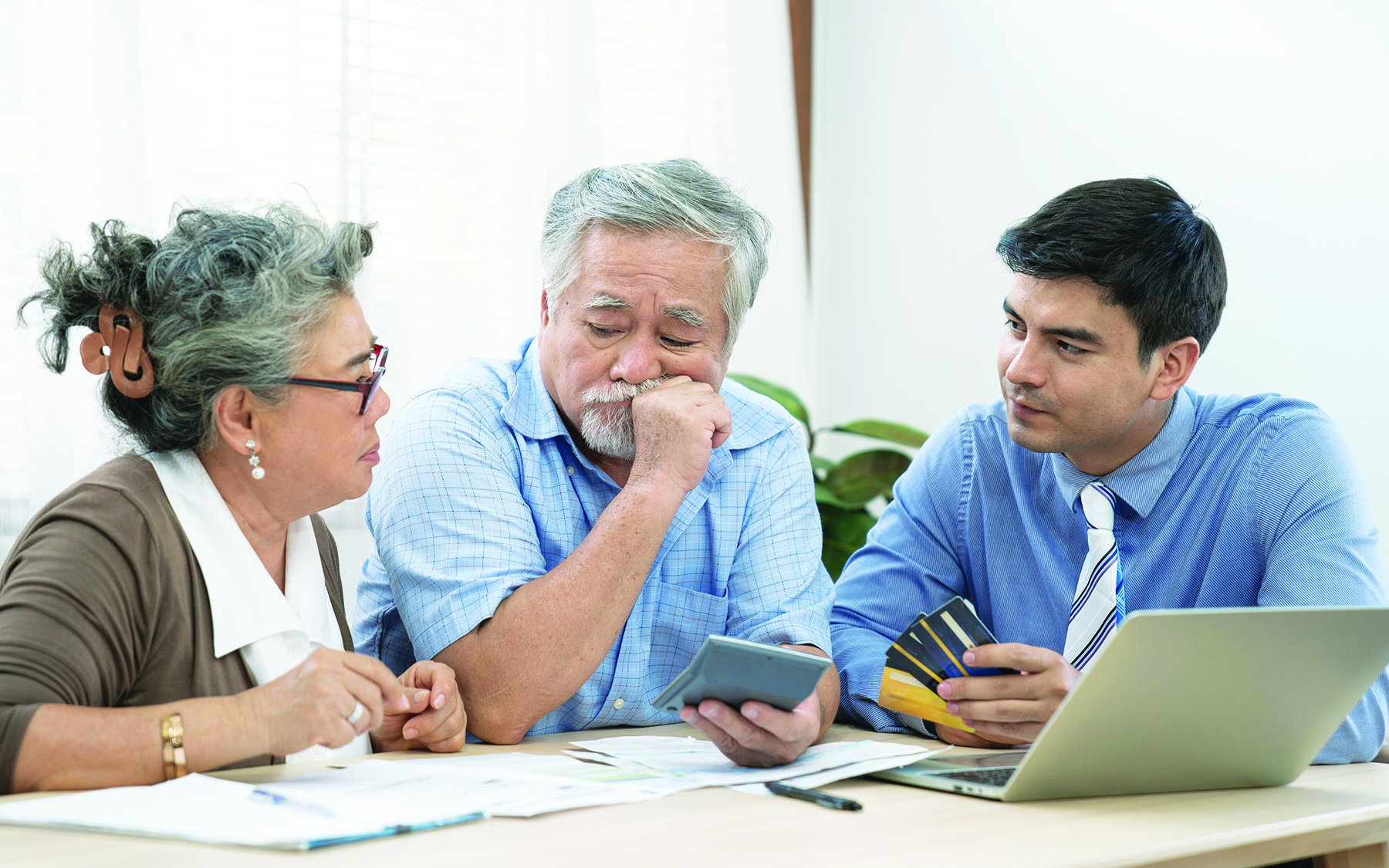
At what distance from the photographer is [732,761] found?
3.99 feet

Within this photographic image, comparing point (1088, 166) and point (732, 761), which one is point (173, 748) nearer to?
point (732, 761)

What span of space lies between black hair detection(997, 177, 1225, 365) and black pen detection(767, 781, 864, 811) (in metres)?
0.93

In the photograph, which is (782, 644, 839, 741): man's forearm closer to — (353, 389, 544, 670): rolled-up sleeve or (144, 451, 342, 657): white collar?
(353, 389, 544, 670): rolled-up sleeve

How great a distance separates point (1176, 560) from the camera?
1.62 m

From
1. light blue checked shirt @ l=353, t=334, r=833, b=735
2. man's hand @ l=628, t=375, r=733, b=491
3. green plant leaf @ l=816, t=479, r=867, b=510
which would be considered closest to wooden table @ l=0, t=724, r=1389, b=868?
light blue checked shirt @ l=353, t=334, r=833, b=735

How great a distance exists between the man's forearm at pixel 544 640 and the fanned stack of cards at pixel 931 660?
34 centimetres

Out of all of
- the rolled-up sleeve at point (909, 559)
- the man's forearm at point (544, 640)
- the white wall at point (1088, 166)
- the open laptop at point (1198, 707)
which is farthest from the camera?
the white wall at point (1088, 166)

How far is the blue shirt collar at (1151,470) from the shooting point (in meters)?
1.64

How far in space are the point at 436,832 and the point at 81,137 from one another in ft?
5.93

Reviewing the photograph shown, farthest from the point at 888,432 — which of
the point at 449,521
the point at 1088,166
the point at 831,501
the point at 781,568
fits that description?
the point at 449,521

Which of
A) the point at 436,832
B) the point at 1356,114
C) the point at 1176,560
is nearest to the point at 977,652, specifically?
the point at 1176,560

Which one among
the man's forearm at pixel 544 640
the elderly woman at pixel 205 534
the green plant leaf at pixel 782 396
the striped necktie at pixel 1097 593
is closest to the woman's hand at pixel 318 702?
the elderly woman at pixel 205 534

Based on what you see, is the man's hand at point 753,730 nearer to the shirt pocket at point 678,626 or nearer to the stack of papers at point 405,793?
the stack of papers at point 405,793

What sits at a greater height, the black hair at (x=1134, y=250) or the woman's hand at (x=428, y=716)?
the black hair at (x=1134, y=250)
